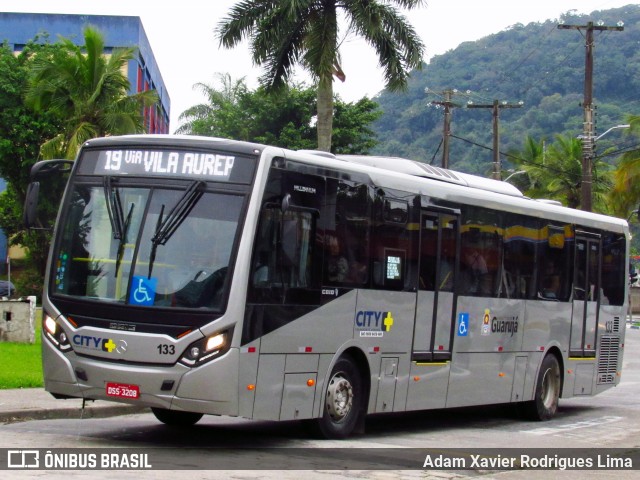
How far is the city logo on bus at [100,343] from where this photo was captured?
10.8m

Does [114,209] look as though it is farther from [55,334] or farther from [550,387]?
[550,387]

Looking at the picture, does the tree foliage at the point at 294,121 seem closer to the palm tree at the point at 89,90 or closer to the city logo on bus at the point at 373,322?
the palm tree at the point at 89,90

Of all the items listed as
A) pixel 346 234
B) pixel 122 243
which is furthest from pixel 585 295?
pixel 122 243

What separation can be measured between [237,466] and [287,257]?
2.39 metres

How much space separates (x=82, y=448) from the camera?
1062cm

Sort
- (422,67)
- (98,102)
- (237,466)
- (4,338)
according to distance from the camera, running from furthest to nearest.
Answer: (98,102), (422,67), (4,338), (237,466)

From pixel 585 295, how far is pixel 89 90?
65.7 feet

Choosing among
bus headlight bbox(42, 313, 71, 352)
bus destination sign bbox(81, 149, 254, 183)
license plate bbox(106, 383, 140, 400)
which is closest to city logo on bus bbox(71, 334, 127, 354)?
bus headlight bbox(42, 313, 71, 352)

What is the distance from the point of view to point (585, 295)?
18141 millimetres

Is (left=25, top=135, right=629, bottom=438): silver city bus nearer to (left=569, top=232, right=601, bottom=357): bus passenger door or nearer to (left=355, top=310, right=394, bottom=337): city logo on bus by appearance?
(left=355, top=310, right=394, bottom=337): city logo on bus

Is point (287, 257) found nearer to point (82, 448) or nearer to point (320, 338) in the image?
point (320, 338)

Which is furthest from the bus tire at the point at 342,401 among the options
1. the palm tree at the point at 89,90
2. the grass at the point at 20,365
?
the palm tree at the point at 89,90

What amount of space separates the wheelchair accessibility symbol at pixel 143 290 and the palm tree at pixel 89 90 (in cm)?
2254

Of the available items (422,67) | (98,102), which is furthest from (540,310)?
(98,102)
